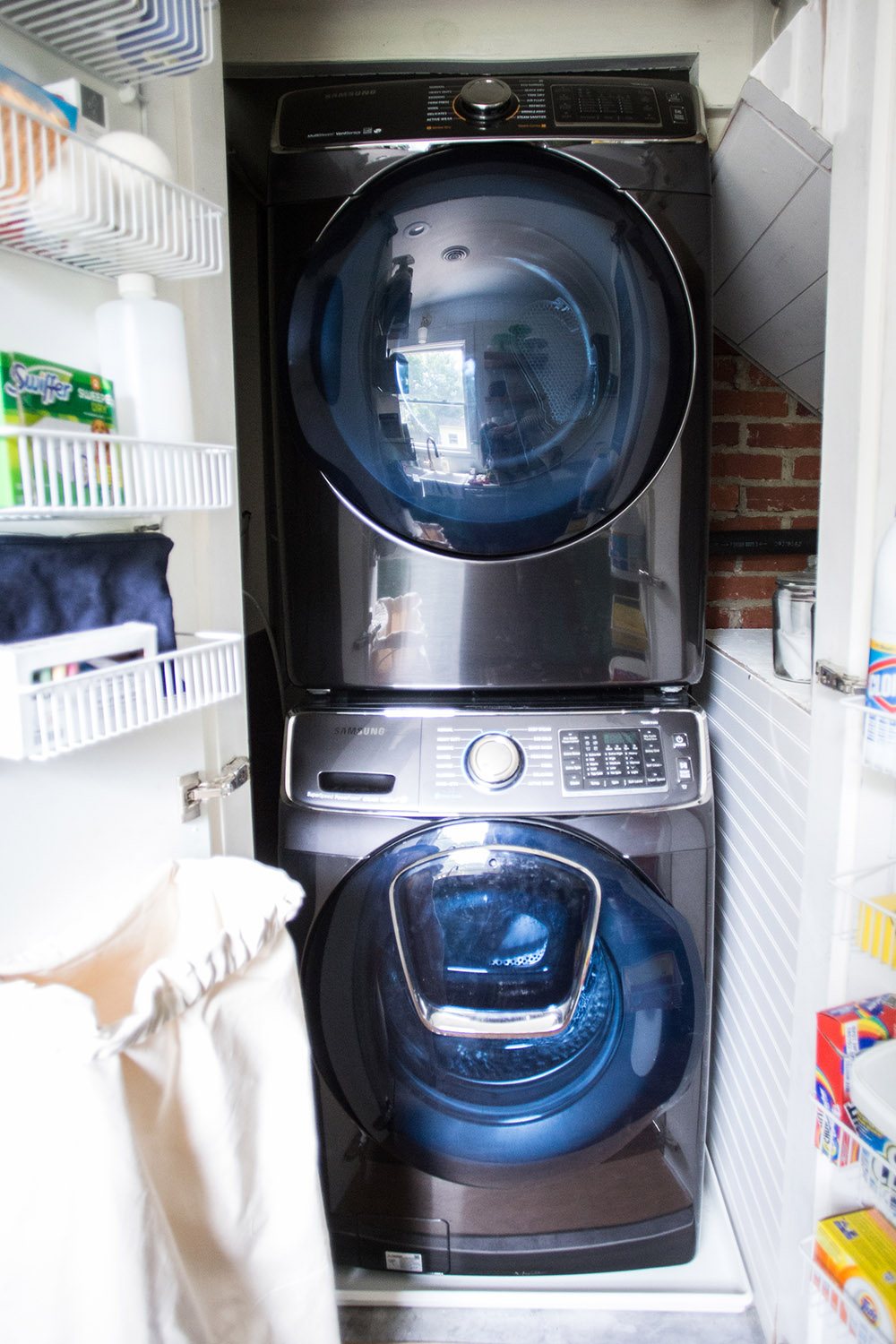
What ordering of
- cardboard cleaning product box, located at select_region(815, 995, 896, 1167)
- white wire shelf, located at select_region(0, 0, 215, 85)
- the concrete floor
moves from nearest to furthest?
white wire shelf, located at select_region(0, 0, 215, 85)
cardboard cleaning product box, located at select_region(815, 995, 896, 1167)
the concrete floor

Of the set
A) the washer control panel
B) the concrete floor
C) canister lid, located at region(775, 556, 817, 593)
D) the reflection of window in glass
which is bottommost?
the concrete floor

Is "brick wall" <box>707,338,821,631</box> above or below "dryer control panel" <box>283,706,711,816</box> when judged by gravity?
above

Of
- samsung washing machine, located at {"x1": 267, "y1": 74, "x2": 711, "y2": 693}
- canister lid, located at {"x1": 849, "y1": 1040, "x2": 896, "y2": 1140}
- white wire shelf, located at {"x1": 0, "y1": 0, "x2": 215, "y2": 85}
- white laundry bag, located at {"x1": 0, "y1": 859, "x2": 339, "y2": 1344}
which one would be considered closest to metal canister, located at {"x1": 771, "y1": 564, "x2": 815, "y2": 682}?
samsung washing machine, located at {"x1": 267, "y1": 74, "x2": 711, "y2": 693}

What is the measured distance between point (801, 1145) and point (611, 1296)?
55 centimetres

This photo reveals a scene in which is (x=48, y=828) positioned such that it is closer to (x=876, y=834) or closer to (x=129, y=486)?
(x=129, y=486)

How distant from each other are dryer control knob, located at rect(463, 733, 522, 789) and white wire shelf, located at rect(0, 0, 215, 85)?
934 mm

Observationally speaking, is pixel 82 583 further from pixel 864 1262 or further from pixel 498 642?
pixel 864 1262

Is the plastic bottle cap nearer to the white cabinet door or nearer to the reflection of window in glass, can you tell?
the white cabinet door

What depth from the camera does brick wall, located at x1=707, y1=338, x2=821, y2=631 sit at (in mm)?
1773

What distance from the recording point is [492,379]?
45.2 inches

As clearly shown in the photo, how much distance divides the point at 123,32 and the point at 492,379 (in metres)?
0.58

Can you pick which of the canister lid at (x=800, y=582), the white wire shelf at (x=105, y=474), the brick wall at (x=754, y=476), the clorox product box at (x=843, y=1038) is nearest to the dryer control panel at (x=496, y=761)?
the canister lid at (x=800, y=582)

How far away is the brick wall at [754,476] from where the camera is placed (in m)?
1.77

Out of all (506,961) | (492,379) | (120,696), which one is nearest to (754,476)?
(492,379)
